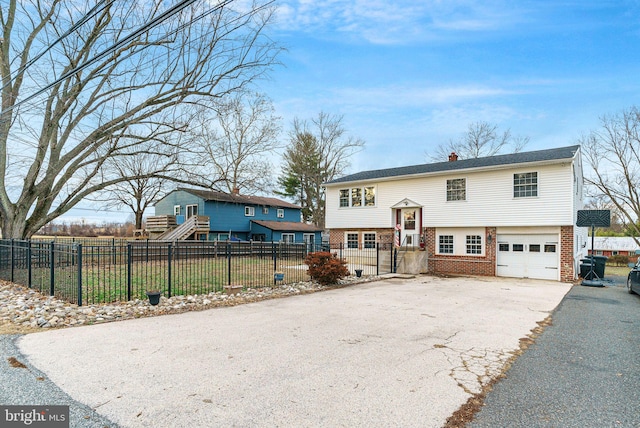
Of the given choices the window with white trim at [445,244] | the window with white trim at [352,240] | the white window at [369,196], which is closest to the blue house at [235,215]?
the window with white trim at [352,240]

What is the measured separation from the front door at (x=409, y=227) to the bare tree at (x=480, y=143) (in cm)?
1791

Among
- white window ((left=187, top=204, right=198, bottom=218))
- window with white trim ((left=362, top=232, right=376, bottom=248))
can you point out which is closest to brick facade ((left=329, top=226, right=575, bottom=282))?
window with white trim ((left=362, top=232, right=376, bottom=248))

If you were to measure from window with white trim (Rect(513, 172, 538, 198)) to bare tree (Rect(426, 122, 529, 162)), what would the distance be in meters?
18.8

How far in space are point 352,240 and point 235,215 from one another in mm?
13632

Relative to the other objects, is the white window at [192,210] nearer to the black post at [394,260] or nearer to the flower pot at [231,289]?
the black post at [394,260]

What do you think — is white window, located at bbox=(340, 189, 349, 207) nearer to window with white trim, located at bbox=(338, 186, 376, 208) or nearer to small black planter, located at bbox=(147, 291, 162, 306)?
window with white trim, located at bbox=(338, 186, 376, 208)

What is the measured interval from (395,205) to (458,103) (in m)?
6.42

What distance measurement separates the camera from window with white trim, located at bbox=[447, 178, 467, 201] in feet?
58.5

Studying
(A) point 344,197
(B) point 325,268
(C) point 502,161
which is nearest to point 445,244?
(C) point 502,161

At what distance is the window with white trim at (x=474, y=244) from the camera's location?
57.1 feet

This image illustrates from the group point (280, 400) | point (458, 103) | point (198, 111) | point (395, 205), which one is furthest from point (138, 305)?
point (458, 103)

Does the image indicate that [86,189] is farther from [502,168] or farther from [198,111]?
[502,168]

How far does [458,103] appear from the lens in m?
19.0

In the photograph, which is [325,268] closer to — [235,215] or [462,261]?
[462,261]
